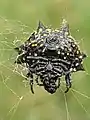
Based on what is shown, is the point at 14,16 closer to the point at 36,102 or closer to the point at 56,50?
the point at 36,102

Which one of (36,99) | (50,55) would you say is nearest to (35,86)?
(36,99)

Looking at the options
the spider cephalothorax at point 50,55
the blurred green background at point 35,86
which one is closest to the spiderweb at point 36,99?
the blurred green background at point 35,86

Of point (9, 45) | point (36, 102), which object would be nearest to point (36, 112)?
point (36, 102)

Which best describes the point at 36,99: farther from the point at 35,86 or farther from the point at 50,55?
the point at 50,55

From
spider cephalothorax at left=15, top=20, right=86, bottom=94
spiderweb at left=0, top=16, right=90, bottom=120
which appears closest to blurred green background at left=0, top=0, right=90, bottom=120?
spiderweb at left=0, top=16, right=90, bottom=120

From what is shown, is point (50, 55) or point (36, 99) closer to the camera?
point (50, 55)

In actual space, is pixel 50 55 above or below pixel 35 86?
above

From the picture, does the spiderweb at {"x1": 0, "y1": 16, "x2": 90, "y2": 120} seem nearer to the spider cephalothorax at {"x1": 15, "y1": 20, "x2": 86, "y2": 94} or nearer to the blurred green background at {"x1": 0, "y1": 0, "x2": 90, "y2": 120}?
the blurred green background at {"x1": 0, "y1": 0, "x2": 90, "y2": 120}
